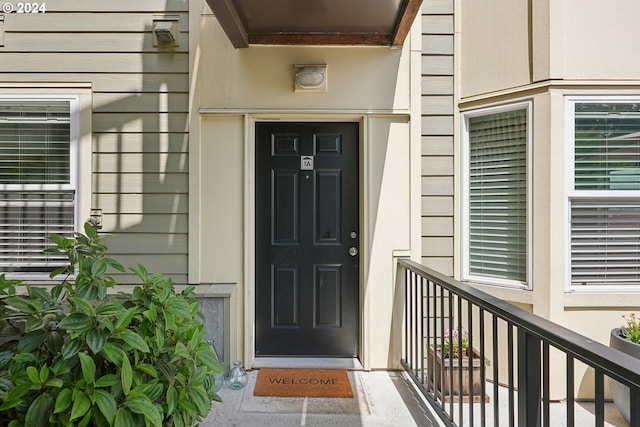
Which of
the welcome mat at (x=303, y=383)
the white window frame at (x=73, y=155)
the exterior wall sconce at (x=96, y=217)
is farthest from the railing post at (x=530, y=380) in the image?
the white window frame at (x=73, y=155)

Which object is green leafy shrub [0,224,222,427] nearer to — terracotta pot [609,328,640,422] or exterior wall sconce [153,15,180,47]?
exterior wall sconce [153,15,180,47]

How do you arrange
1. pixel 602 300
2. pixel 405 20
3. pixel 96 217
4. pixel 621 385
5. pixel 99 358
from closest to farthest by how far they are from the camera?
pixel 99 358
pixel 621 385
pixel 405 20
pixel 602 300
pixel 96 217

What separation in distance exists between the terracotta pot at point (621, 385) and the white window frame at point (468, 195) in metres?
0.57

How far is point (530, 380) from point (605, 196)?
197cm

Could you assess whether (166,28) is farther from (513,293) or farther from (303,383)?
(513,293)

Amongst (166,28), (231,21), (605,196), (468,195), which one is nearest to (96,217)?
(166,28)

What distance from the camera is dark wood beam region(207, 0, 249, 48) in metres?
2.55

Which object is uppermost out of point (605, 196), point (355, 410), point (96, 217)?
point (605, 196)

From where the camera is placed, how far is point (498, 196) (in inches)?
125

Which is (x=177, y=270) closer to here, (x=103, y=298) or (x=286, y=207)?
(x=286, y=207)

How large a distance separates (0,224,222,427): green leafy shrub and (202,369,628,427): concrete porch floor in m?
0.62

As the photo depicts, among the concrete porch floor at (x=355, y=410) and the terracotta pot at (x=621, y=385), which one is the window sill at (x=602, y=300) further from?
the concrete porch floor at (x=355, y=410)

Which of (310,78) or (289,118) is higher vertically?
(310,78)

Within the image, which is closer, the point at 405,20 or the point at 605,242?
the point at 405,20
